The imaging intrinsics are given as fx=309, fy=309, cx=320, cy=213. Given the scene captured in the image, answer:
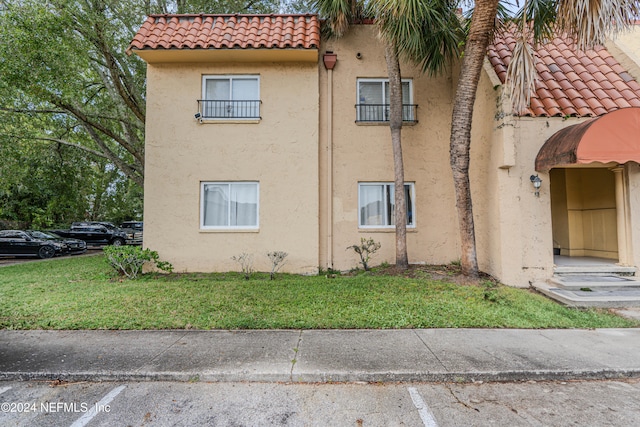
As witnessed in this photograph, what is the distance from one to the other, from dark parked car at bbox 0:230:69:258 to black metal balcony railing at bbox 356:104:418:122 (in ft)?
53.6

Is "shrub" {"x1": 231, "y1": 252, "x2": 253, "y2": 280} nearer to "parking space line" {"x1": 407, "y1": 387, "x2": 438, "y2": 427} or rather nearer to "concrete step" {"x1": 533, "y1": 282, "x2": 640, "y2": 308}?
"parking space line" {"x1": 407, "y1": 387, "x2": 438, "y2": 427}

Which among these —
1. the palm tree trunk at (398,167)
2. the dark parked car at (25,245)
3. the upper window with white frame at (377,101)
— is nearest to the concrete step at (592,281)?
the palm tree trunk at (398,167)

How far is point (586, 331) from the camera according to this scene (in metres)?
5.13

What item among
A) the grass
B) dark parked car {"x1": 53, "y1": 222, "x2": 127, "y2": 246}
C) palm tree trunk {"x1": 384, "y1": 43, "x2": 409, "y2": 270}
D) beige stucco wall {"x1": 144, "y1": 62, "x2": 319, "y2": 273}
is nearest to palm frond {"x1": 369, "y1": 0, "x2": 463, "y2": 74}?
palm tree trunk {"x1": 384, "y1": 43, "x2": 409, "y2": 270}

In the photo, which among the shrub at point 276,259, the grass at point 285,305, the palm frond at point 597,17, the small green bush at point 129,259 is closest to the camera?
the grass at point 285,305

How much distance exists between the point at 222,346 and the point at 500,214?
22.9 ft

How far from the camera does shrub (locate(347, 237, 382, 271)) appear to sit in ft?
29.8

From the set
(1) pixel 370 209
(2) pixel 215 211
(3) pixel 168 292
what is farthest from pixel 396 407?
(2) pixel 215 211

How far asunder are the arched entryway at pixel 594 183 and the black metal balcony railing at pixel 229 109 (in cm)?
786

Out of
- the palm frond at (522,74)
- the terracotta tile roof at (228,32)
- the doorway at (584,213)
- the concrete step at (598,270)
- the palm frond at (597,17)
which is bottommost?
the concrete step at (598,270)

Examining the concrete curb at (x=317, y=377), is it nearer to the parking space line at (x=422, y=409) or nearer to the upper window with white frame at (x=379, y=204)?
the parking space line at (x=422, y=409)

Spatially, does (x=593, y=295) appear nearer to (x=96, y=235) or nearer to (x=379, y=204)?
(x=379, y=204)

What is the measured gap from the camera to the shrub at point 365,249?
9.07 meters

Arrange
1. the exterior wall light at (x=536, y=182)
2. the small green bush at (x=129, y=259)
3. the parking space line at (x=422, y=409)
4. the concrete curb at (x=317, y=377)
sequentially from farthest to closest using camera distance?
1. the small green bush at (x=129, y=259)
2. the exterior wall light at (x=536, y=182)
3. the concrete curb at (x=317, y=377)
4. the parking space line at (x=422, y=409)
